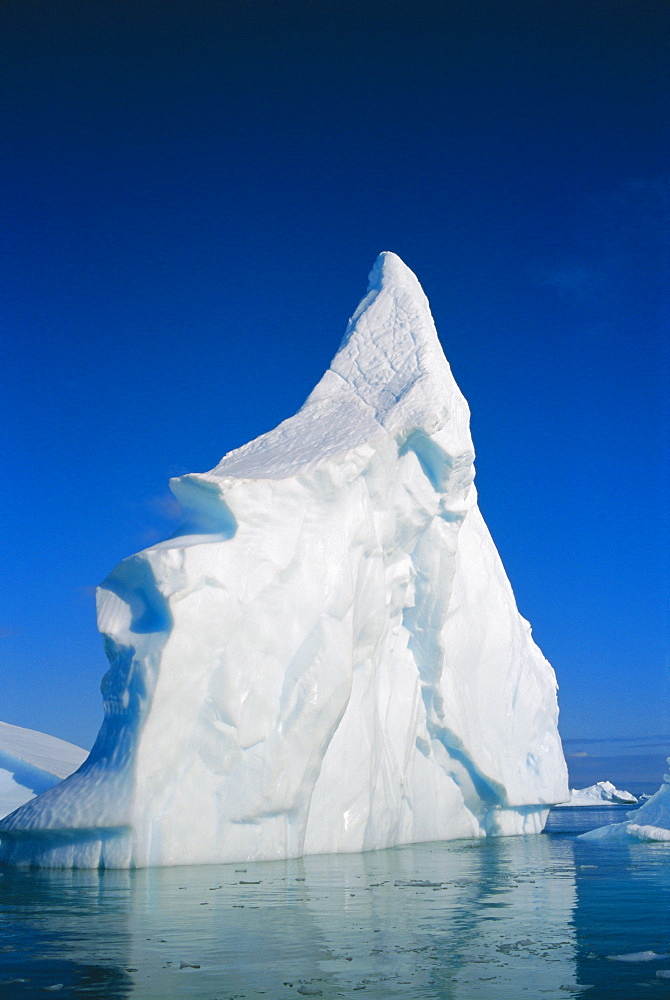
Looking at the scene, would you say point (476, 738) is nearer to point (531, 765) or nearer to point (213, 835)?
point (531, 765)

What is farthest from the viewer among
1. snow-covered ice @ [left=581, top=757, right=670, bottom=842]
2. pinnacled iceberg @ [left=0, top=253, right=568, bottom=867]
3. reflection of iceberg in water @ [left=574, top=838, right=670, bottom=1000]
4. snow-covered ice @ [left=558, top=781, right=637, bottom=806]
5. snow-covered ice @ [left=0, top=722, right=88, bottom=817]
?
snow-covered ice @ [left=558, top=781, right=637, bottom=806]

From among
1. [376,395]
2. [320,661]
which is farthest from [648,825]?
[376,395]

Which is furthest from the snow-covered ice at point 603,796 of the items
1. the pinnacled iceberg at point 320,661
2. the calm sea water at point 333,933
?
the calm sea water at point 333,933

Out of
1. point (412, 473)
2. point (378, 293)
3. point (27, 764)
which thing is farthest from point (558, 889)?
point (378, 293)

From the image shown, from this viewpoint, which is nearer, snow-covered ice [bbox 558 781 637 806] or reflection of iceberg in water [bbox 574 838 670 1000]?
reflection of iceberg in water [bbox 574 838 670 1000]

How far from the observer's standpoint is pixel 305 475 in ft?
41.0

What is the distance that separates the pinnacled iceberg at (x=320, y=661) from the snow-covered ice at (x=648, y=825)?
78.3 inches

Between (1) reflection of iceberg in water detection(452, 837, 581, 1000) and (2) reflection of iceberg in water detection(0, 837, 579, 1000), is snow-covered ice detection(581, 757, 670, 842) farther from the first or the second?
(2) reflection of iceberg in water detection(0, 837, 579, 1000)

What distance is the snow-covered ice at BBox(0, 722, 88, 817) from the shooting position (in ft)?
53.2

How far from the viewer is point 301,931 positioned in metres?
5.92

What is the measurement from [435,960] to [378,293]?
16222 mm

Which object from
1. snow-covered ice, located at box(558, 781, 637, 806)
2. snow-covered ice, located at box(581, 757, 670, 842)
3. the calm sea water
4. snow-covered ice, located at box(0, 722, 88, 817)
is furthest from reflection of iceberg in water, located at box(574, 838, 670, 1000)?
snow-covered ice, located at box(558, 781, 637, 806)

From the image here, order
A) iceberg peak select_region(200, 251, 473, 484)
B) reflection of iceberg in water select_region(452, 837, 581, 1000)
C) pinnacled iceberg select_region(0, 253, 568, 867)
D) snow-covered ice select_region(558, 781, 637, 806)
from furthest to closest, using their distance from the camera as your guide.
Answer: snow-covered ice select_region(558, 781, 637, 806), iceberg peak select_region(200, 251, 473, 484), pinnacled iceberg select_region(0, 253, 568, 867), reflection of iceberg in water select_region(452, 837, 581, 1000)

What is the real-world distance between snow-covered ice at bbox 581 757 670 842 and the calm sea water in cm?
442
